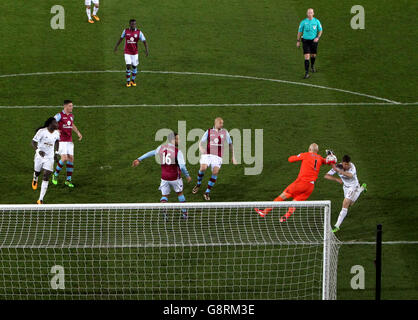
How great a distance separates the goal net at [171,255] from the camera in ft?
49.8

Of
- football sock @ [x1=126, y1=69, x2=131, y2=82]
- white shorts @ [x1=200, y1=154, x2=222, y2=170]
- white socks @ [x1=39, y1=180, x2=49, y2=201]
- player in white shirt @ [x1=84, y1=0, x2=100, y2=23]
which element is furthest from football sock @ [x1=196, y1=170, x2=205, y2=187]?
player in white shirt @ [x1=84, y1=0, x2=100, y2=23]

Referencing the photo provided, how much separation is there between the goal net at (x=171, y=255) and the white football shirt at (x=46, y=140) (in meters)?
1.33

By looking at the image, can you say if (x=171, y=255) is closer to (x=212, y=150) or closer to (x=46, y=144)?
(x=212, y=150)

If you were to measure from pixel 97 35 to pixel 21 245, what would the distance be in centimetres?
1474

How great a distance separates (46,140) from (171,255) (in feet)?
13.1

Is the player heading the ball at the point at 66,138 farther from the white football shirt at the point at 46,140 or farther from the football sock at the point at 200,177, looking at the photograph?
the football sock at the point at 200,177

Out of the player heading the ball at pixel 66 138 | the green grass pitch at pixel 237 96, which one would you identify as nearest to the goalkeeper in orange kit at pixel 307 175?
the green grass pitch at pixel 237 96

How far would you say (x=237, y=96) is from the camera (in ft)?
83.2

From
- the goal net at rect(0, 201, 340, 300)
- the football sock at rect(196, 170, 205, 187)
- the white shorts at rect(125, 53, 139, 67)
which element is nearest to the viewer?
the goal net at rect(0, 201, 340, 300)

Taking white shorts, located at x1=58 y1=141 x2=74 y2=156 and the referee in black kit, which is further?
the referee in black kit

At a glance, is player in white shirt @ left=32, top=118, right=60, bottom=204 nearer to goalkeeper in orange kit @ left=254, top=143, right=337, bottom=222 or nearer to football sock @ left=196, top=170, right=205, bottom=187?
football sock @ left=196, top=170, right=205, bottom=187

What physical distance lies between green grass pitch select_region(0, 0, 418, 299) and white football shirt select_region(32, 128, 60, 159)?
1286 mm

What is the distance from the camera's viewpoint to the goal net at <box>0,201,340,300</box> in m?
15.2

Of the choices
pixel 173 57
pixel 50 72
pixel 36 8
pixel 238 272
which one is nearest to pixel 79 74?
pixel 50 72
